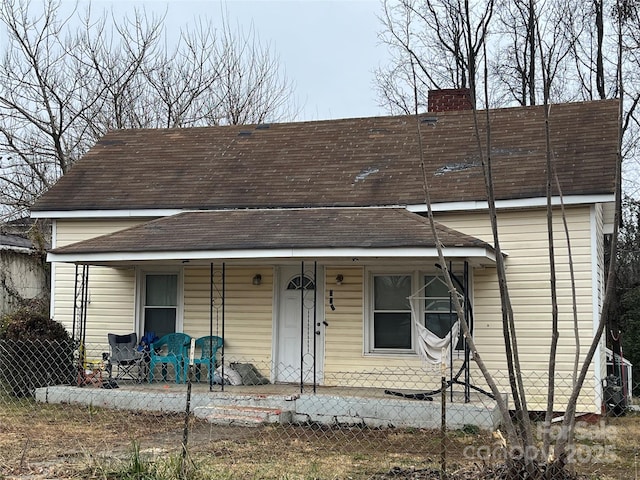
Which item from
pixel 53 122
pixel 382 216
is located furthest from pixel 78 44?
pixel 382 216

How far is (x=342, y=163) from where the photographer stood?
14.2m

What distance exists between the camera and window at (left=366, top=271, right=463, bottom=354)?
1241 centimetres

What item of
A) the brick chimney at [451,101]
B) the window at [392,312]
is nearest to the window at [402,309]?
the window at [392,312]

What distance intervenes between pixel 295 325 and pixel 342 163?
3315mm

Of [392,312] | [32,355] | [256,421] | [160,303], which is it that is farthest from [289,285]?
[32,355]

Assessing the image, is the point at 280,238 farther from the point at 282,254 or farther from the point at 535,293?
the point at 535,293

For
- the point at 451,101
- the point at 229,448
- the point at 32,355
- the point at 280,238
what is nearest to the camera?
the point at 229,448

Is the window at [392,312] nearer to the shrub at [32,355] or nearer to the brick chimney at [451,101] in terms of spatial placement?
the brick chimney at [451,101]

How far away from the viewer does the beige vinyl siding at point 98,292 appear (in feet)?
45.8

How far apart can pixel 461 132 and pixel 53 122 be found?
48.4ft

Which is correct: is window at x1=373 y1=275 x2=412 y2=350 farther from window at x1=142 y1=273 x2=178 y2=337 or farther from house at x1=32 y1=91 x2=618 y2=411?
window at x1=142 y1=273 x2=178 y2=337

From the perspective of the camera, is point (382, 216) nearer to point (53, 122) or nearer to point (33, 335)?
point (33, 335)

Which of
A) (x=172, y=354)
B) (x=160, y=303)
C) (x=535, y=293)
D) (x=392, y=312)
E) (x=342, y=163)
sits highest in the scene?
(x=342, y=163)

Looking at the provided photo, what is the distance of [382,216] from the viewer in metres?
12.1
